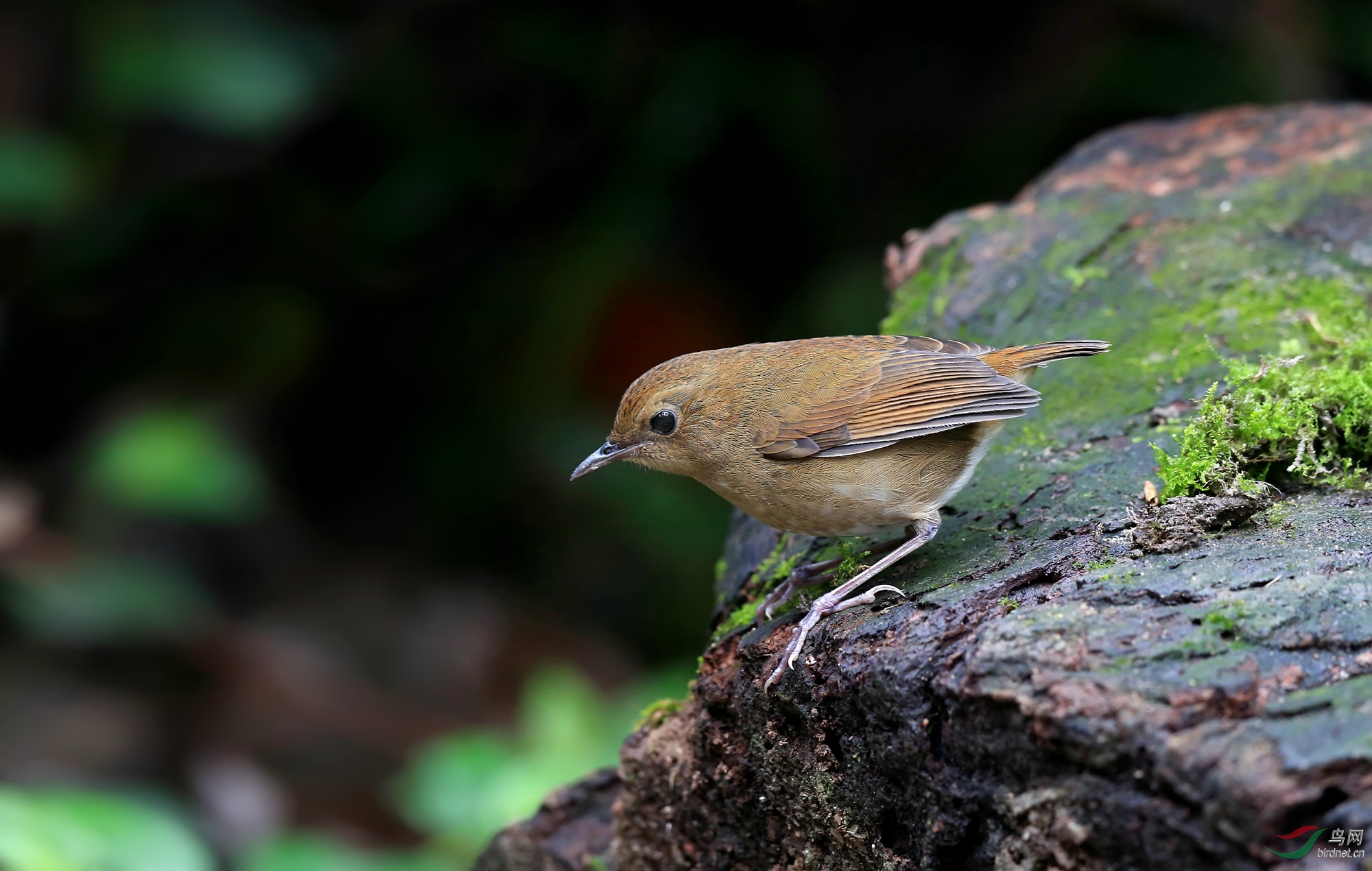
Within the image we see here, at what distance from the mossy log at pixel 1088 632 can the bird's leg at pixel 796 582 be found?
89 millimetres

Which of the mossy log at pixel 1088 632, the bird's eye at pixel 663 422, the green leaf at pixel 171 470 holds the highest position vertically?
the green leaf at pixel 171 470

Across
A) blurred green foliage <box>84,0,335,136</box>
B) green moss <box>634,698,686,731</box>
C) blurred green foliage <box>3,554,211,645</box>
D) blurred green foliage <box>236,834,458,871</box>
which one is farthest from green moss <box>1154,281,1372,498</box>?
blurred green foliage <box>3,554,211,645</box>

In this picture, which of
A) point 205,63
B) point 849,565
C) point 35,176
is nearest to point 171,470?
point 35,176

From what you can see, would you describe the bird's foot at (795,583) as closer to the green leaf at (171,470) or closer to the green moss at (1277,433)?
the green moss at (1277,433)

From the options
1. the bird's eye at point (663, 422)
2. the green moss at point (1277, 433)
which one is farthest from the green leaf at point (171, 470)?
the green moss at point (1277, 433)

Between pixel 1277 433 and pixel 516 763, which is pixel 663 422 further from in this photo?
pixel 516 763

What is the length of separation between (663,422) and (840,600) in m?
0.81

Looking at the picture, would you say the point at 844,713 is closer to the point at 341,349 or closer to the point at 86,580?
the point at 86,580

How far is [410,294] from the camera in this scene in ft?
23.7

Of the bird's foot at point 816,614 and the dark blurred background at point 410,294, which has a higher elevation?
Result: the dark blurred background at point 410,294

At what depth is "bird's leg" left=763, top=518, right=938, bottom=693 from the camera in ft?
9.61

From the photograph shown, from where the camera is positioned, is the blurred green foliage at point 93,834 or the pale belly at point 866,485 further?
the blurred green foliage at point 93,834

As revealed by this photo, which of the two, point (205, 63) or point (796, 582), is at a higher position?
point (205, 63)

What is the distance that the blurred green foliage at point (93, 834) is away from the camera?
12.9 feet
